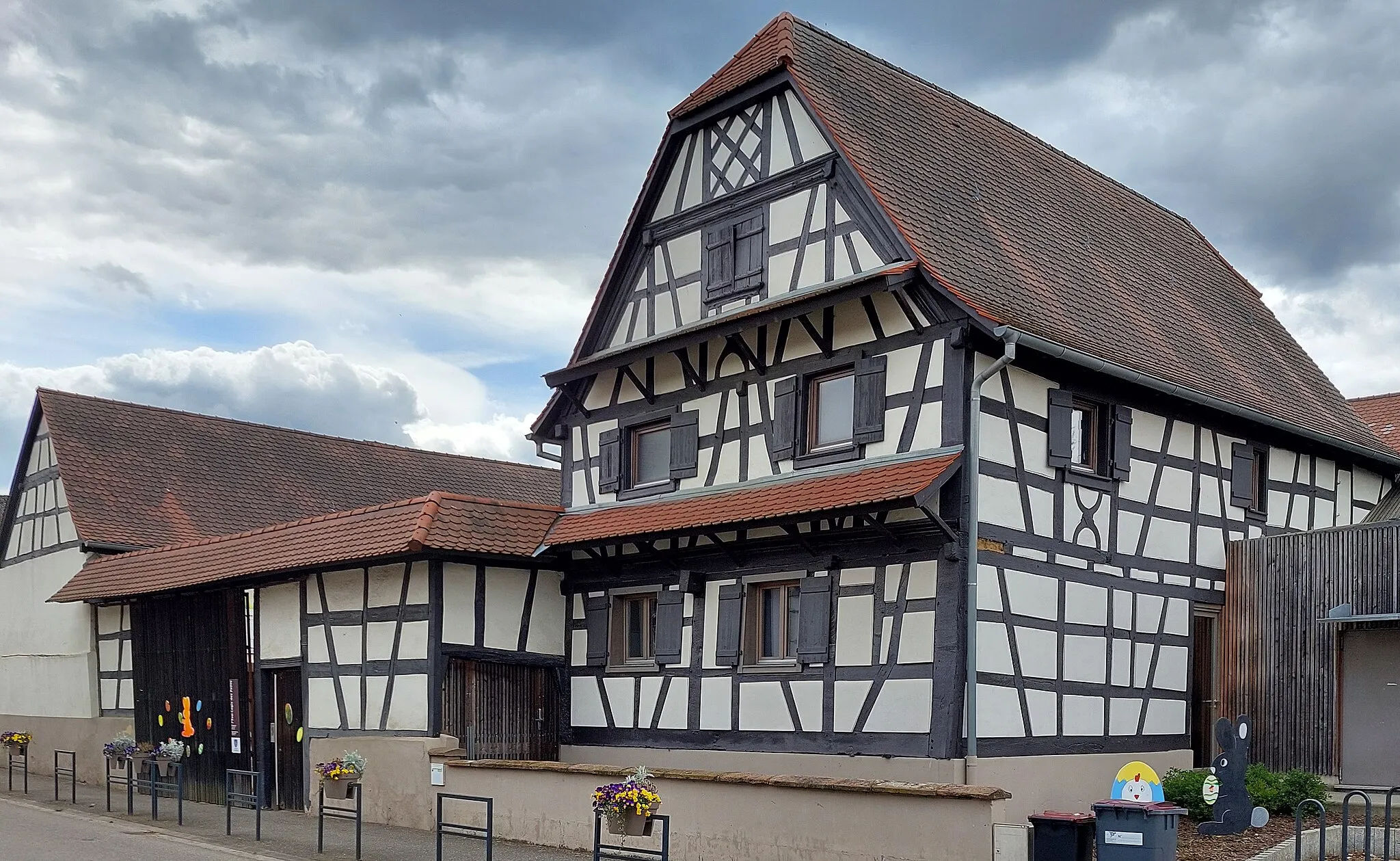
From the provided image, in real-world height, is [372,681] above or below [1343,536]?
below

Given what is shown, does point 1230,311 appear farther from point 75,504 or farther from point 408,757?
point 75,504

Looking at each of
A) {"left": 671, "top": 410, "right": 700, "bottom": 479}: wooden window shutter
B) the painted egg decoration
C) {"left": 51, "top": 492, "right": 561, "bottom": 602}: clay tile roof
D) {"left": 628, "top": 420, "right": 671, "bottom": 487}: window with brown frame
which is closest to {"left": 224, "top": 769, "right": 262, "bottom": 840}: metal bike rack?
{"left": 51, "top": 492, "right": 561, "bottom": 602}: clay tile roof

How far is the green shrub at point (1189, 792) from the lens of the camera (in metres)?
16.8

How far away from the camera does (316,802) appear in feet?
68.4

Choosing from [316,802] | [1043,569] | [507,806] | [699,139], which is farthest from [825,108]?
[316,802]

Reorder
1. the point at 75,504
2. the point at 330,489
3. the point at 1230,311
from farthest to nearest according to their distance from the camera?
the point at 330,489 → the point at 75,504 → the point at 1230,311

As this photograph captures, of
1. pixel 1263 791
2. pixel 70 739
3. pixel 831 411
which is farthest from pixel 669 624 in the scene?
pixel 70 739

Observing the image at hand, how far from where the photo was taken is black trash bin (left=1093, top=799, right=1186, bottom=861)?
13.0 m

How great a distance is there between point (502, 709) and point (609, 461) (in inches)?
149

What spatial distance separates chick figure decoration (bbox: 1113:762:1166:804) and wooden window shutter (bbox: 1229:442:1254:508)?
25.8 feet

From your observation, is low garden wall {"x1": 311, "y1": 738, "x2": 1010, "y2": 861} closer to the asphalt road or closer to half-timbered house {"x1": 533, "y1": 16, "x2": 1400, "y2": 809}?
half-timbered house {"x1": 533, "y1": 16, "x2": 1400, "y2": 809}

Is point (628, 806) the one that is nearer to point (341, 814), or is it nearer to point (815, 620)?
point (815, 620)

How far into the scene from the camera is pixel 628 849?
45.7 feet

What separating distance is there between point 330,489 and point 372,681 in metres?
15.5
